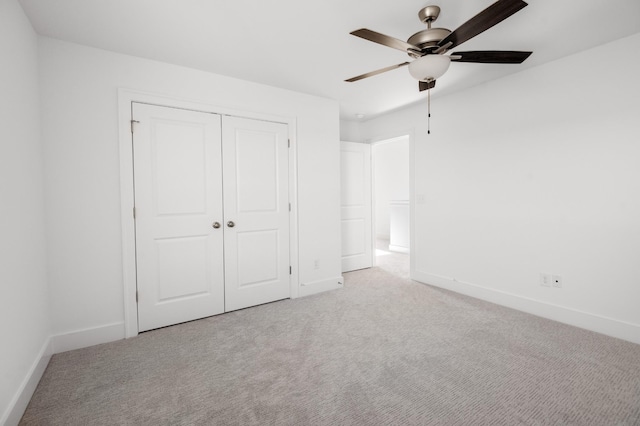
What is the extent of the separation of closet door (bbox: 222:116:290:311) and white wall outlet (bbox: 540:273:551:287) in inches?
107

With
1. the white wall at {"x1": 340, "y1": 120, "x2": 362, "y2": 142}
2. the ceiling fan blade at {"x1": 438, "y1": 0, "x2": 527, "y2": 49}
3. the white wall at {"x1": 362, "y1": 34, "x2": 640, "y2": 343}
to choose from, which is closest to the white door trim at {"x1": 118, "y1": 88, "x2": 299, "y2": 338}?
the ceiling fan blade at {"x1": 438, "y1": 0, "x2": 527, "y2": 49}

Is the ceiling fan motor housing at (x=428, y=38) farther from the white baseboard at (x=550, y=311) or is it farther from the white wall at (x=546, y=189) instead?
the white baseboard at (x=550, y=311)

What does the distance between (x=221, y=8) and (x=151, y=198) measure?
1690 millimetres

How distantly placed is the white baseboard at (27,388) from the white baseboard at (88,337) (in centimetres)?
7

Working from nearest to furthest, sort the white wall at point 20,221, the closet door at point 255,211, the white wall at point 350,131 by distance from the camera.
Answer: the white wall at point 20,221 → the closet door at point 255,211 → the white wall at point 350,131

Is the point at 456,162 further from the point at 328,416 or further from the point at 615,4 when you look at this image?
the point at 328,416

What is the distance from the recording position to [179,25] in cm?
209

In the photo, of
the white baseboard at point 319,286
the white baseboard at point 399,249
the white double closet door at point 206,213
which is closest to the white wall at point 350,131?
the white double closet door at point 206,213

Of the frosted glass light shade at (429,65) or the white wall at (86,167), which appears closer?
the frosted glass light shade at (429,65)

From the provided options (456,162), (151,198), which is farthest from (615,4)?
(151,198)

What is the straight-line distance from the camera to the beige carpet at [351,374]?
1.58 m

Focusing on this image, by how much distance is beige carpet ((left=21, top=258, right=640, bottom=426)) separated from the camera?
158 cm

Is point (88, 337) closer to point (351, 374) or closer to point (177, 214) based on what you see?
point (177, 214)

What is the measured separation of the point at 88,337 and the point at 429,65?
337 cm
